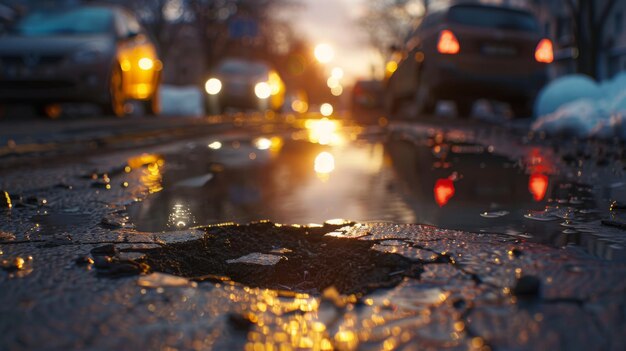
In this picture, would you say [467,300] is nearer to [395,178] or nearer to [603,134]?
[395,178]

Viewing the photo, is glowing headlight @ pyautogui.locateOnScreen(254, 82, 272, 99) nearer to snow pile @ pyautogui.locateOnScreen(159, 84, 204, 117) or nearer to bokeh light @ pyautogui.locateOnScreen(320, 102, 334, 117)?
bokeh light @ pyautogui.locateOnScreen(320, 102, 334, 117)

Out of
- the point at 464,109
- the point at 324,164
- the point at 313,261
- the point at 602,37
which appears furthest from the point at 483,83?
the point at 602,37

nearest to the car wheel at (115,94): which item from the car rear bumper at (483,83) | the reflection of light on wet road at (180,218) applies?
the car rear bumper at (483,83)

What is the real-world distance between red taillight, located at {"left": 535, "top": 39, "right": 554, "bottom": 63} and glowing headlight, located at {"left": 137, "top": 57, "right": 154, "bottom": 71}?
285 inches

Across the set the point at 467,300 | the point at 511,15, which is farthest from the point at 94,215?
the point at 511,15

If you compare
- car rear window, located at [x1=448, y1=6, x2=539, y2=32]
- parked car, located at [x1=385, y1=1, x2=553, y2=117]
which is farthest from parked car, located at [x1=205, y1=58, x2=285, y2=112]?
car rear window, located at [x1=448, y1=6, x2=539, y2=32]

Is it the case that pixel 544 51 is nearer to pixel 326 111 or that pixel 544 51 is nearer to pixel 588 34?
pixel 588 34

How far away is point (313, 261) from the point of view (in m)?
2.41

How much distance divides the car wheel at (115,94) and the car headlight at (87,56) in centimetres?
43

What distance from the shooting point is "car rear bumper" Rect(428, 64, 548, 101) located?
1094cm

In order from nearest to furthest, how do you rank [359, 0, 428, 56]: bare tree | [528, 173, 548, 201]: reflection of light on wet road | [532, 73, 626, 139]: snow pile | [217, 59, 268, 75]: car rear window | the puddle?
the puddle
[528, 173, 548, 201]: reflection of light on wet road
[532, 73, 626, 139]: snow pile
[217, 59, 268, 75]: car rear window
[359, 0, 428, 56]: bare tree

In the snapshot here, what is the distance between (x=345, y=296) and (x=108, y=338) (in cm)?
65

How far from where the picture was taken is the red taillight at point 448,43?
10844 mm

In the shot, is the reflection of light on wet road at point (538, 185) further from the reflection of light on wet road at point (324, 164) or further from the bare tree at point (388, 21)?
the bare tree at point (388, 21)
